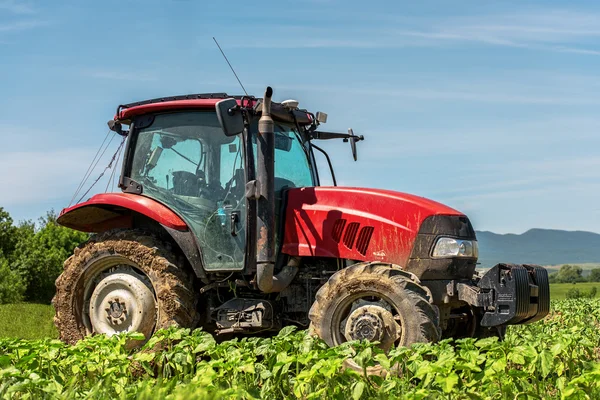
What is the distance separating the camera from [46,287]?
37812mm

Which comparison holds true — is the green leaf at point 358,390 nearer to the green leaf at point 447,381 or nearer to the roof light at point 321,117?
the green leaf at point 447,381

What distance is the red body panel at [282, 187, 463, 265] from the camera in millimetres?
7168

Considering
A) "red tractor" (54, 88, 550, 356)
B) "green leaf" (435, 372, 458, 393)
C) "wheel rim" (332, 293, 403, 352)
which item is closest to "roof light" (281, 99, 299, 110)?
"red tractor" (54, 88, 550, 356)

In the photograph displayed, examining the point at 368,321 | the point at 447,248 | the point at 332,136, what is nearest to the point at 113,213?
the point at 332,136

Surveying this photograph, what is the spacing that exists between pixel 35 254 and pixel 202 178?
30233 millimetres

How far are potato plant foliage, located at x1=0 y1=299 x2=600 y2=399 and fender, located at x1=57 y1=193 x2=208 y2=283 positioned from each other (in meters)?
1.36

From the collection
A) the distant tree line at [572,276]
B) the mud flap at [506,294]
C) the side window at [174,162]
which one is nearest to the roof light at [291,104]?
the side window at [174,162]

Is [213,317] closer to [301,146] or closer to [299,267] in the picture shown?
[299,267]

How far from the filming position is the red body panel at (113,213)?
7641 millimetres

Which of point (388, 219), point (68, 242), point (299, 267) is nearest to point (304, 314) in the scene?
point (299, 267)

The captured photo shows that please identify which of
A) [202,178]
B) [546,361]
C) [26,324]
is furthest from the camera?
[26,324]

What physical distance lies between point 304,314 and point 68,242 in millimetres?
31714

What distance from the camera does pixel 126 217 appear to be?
8.38m

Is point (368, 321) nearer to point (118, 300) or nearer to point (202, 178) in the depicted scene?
point (202, 178)
